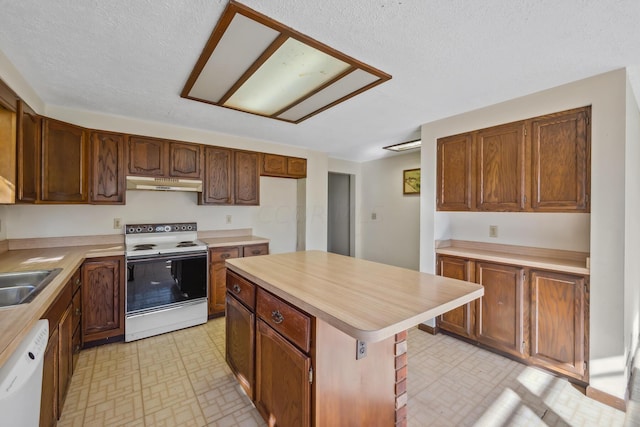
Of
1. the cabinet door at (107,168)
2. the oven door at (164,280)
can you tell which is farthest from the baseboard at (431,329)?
the cabinet door at (107,168)

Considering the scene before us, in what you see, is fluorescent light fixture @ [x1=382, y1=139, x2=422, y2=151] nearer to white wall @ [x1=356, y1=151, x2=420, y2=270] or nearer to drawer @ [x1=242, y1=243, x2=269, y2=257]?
white wall @ [x1=356, y1=151, x2=420, y2=270]

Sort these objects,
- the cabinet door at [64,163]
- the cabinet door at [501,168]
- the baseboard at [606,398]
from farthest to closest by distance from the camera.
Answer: the cabinet door at [501,168], the cabinet door at [64,163], the baseboard at [606,398]

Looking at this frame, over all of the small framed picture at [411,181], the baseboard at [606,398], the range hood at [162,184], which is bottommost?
the baseboard at [606,398]

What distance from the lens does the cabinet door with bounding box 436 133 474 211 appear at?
8.90ft

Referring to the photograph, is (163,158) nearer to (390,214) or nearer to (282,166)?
(282,166)

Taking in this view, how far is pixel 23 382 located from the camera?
900 millimetres

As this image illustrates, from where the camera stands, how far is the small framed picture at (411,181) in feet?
14.9

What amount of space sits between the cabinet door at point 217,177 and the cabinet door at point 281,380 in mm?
2252

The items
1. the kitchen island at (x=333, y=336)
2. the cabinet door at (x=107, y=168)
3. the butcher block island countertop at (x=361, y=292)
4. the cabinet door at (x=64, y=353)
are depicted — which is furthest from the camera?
the cabinet door at (x=107, y=168)

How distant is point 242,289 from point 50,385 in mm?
1051

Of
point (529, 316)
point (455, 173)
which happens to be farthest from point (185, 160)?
point (529, 316)

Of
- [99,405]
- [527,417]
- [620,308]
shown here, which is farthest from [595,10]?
[99,405]

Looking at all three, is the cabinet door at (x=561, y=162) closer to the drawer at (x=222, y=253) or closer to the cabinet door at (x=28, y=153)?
the drawer at (x=222, y=253)

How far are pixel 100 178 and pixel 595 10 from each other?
12.8ft
